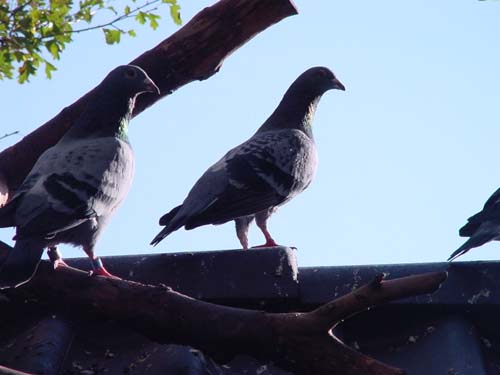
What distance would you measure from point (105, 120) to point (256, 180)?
1.21 metres

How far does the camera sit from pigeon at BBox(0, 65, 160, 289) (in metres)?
4.29

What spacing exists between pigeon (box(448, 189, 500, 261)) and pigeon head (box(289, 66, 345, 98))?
2.45 metres

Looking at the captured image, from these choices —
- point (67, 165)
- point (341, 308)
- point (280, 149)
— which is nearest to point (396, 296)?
point (341, 308)

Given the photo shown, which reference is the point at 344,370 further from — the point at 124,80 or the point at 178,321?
the point at 124,80

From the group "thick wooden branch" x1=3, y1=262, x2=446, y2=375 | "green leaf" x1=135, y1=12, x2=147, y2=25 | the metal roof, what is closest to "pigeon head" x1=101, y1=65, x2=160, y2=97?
"green leaf" x1=135, y1=12, x2=147, y2=25

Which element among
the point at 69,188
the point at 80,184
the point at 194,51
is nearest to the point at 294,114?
the point at 194,51

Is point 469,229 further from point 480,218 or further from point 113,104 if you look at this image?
point 113,104

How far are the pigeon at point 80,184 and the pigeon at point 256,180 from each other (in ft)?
2.29

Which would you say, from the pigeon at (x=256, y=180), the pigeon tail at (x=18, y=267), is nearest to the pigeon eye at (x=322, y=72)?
the pigeon at (x=256, y=180)

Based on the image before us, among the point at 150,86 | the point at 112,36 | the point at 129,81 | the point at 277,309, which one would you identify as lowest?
the point at 277,309

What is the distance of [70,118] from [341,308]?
3553mm

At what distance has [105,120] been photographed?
5969 millimetres

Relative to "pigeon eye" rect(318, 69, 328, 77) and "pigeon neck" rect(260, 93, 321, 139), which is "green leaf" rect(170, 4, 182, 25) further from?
"pigeon eye" rect(318, 69, 328, 77)

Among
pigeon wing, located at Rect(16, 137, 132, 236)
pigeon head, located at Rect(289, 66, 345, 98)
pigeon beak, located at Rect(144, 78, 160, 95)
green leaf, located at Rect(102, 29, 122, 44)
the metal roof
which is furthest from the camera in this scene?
pigeon head, located at Rect(289, 66, 345, 98)
